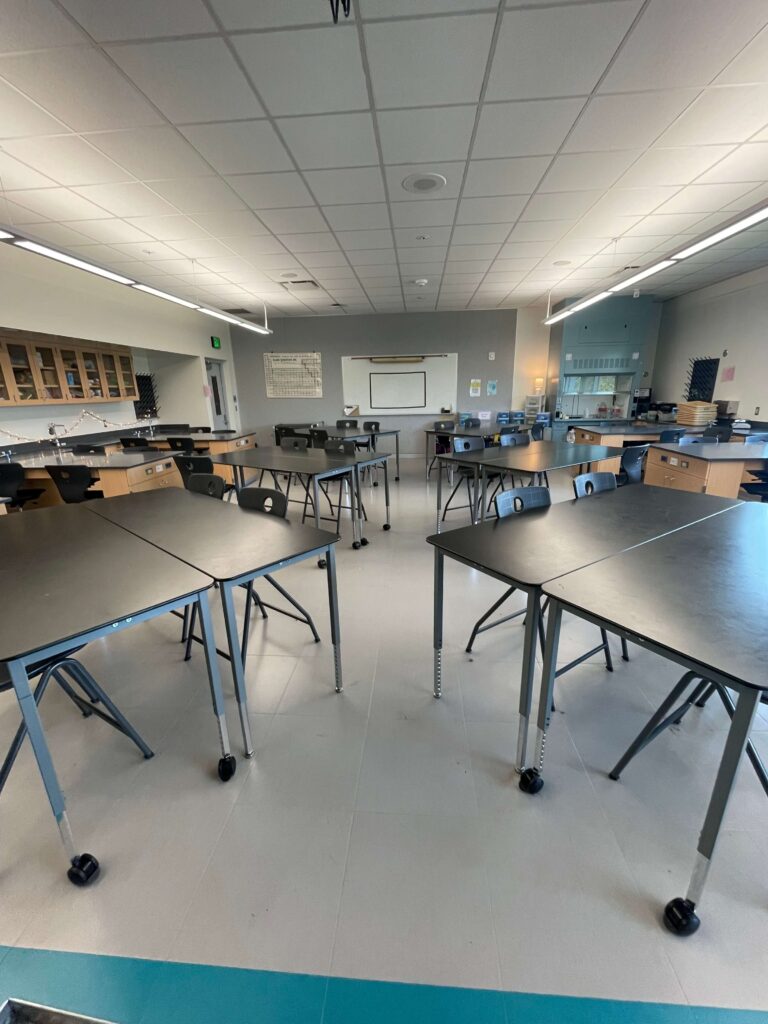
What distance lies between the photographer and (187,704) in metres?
1.90

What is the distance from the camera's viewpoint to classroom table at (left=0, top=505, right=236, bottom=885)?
A: 108 centimetres

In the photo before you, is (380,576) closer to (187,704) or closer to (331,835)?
(187,704)

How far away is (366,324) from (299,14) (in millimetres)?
6573

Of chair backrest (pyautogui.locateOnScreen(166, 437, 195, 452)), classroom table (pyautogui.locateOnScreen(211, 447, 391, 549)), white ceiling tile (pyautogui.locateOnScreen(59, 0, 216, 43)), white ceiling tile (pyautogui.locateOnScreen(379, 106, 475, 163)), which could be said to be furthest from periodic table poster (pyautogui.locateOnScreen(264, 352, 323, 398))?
white ceiling tile (pyautogui.locateOnScreen(59, 0, 216, 43))

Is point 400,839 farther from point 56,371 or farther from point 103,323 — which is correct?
point 103,323

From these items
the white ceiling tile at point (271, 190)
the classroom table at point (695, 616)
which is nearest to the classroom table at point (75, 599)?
the classroom table at point (695, 616)

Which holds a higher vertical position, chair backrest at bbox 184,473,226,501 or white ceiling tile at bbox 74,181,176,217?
white ceiling tile at bbox 74,181,176,217

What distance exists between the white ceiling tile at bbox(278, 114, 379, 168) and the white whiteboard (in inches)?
216

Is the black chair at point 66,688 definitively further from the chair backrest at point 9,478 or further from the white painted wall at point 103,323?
the white painted wall at point 103,323

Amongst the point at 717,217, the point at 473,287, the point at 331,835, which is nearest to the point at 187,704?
the point at 331,835

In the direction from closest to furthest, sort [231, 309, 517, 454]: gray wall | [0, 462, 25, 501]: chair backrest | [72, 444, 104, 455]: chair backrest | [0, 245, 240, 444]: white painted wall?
[0, 462, 25, 501]: chair backrest, [0, 245, 240, 444]: white painted wall, [72, 444, 104, 455]: chair backrest, [231, 309, 517, 454]: gray wall

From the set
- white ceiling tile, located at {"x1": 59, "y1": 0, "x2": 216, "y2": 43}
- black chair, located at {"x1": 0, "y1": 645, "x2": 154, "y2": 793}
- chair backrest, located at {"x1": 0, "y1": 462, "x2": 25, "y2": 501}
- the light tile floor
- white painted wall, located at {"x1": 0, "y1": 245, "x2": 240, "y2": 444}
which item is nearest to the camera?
the light tile floor

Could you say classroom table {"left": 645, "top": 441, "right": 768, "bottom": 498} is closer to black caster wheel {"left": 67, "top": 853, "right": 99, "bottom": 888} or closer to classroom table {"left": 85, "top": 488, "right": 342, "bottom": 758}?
classroom table {"left": 85, "top": 488, "right": 342, "bottom": 758}

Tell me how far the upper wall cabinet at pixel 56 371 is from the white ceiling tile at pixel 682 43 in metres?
5.73
